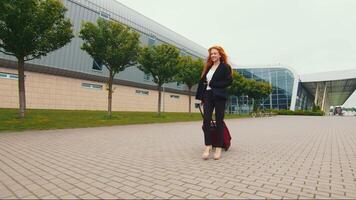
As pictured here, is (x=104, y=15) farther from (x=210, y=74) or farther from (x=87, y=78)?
(x=210, y=74)

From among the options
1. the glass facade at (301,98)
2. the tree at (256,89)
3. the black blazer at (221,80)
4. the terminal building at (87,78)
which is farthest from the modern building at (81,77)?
the glass facade at (301,98)

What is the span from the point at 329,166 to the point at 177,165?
8.57 ft

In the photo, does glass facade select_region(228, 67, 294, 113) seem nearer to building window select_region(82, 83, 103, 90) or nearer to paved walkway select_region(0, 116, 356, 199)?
→ building window select_region(82, 83, 103, 90)

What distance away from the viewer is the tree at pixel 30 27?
1080 centimetres

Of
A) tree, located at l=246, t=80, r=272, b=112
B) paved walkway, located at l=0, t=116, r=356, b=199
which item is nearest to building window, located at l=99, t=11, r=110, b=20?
tree, located at l=246, t=80, r=272, b=112

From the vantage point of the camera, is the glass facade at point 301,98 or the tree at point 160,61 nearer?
the tree at point 160,61

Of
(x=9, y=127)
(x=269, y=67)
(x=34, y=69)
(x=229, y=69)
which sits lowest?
(x=9, y=127)

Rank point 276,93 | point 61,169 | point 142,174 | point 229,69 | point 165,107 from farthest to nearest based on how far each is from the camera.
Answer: point 276,93
point 165,107
point 229,69
point 61,169
point 142,174

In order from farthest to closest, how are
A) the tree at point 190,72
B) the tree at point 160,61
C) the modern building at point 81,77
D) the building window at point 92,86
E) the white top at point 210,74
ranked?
the tree at point 190,72 → the building window at point 92,86 → the modern building at point 81,77 → the tree at point 160,61 → the white top at point 210,74

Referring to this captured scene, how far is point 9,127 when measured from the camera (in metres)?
9.84

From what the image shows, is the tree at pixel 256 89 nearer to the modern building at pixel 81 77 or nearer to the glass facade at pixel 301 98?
the modern building at pixel 81 77

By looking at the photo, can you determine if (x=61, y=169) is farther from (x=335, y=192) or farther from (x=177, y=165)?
(x=335, y=192)

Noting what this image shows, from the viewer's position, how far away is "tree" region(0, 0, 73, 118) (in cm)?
1080

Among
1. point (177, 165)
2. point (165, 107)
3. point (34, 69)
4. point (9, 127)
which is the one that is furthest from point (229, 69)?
point (165, 107)
